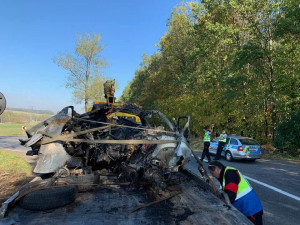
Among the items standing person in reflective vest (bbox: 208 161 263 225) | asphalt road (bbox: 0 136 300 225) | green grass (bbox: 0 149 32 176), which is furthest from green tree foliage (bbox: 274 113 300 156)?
green grass (bbox: 0 149 32 176)

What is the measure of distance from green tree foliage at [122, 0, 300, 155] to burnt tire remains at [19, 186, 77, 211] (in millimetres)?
13970

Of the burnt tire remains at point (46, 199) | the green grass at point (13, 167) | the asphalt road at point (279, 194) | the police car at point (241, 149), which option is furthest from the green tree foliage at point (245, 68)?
the burnt tire remains at point (46, 199)

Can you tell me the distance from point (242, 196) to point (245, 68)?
16563 mm

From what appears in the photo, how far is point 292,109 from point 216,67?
7170 millimetres

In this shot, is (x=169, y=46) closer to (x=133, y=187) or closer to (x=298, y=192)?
(x=298, y=192)

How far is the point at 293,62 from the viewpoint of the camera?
1387 cm

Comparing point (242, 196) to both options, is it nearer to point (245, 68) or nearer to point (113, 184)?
point (113, 184)

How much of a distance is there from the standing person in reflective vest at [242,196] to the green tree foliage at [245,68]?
12.3 m

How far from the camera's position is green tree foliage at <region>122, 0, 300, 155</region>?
46.7ft

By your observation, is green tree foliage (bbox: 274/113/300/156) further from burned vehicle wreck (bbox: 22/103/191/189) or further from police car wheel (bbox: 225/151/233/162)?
burned vehicle wreck (bbox: 22/103/191/189)

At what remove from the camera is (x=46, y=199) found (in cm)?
263

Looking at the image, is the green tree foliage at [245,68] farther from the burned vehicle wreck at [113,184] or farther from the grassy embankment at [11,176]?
the grassy embankment at [11,176]

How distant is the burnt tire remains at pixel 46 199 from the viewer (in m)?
2.60

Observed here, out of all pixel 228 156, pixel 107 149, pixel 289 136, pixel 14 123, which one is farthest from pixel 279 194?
pixel 14 123
